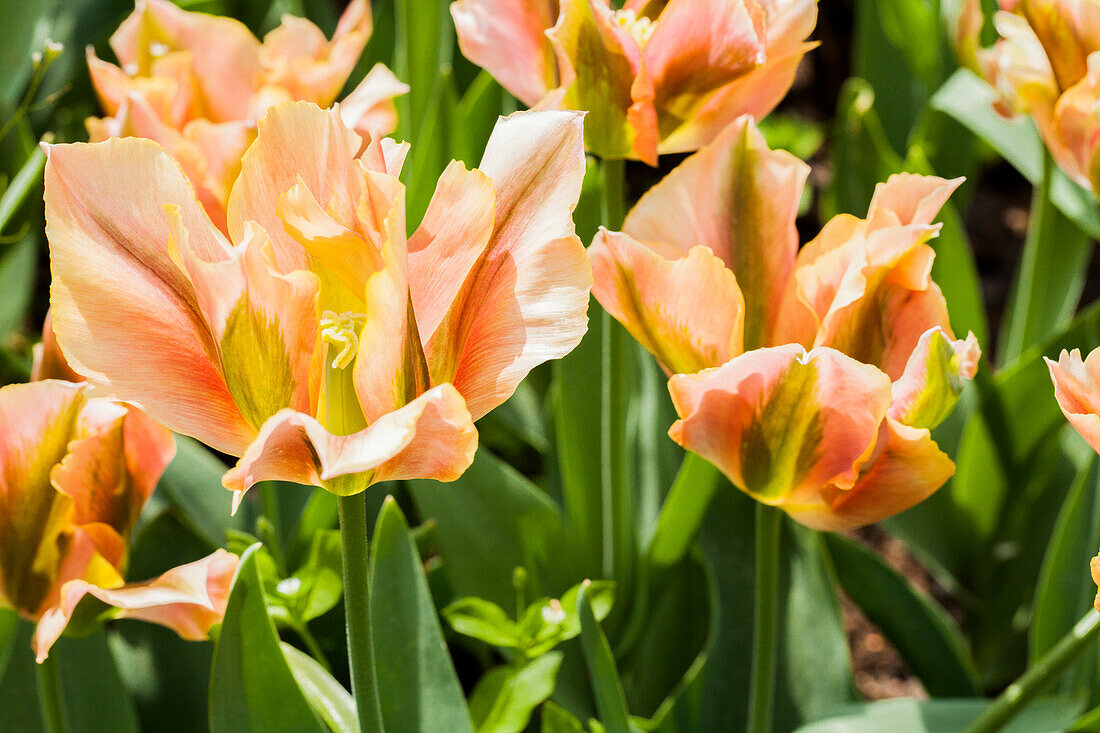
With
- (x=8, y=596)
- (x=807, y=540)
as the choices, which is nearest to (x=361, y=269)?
(x=8, y=596)

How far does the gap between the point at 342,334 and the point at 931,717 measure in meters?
0.58

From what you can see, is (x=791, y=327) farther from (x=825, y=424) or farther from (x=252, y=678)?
(x=252, y=678)

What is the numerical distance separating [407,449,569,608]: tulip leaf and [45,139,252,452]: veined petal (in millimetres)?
468

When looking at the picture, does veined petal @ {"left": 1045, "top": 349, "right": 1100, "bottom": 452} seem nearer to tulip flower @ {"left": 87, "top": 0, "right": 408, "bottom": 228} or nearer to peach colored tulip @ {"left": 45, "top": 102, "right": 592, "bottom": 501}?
peach colored tulip @ {"left": 45, "top": 102, "right": 592, "bottom": 501}

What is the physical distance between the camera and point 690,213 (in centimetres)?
64

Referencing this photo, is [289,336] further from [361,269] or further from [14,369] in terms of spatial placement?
[14,369]

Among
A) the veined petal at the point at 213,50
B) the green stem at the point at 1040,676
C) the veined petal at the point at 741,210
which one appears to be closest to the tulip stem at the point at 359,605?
the veined petal at the point at 741,210

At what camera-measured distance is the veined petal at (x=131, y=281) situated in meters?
0.45

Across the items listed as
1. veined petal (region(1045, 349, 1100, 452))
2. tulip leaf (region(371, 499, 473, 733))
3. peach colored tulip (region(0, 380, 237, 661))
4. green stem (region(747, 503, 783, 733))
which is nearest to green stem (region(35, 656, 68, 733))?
peach colored tulip (region(0, 380, 237, 661))

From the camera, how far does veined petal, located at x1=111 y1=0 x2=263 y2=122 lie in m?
0.95

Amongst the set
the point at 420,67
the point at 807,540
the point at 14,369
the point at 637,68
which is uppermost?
the point at 637,68

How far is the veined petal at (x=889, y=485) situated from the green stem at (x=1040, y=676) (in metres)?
0.11

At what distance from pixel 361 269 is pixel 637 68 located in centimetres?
30

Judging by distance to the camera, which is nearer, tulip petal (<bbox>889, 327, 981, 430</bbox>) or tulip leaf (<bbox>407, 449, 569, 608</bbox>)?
tulip petal (<bbox>889, 327, 981, 430</bbox>)
